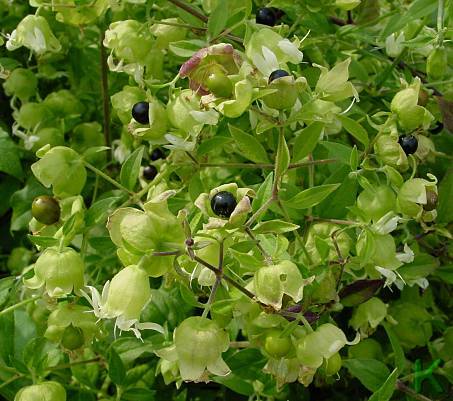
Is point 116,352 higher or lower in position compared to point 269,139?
lower

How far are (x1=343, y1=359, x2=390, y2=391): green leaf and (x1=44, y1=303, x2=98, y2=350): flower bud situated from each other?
0.37 m

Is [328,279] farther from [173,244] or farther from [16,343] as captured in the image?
[16,343]

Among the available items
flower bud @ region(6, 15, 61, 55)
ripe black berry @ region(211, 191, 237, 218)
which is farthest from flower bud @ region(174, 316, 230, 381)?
flower bud @ region(6, 15, 61, 55)

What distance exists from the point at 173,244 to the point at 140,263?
0.14ft

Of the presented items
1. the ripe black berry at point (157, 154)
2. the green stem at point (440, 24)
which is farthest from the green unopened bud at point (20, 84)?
the green stem at point (440, 24)

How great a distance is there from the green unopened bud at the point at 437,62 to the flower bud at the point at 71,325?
24.1 inches

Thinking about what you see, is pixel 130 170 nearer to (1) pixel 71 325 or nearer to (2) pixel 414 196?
(1) pixel 71 325

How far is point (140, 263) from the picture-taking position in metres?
0.83

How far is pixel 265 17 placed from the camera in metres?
1.26

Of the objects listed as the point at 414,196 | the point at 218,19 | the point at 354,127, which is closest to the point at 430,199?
the point at 414,196

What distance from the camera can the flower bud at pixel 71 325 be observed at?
108 cm

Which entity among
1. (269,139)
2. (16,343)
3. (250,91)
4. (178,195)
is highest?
(250,91)

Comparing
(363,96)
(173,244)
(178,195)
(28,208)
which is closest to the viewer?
(173,244)

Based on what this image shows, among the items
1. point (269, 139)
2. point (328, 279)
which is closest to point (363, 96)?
point (269, 139)
